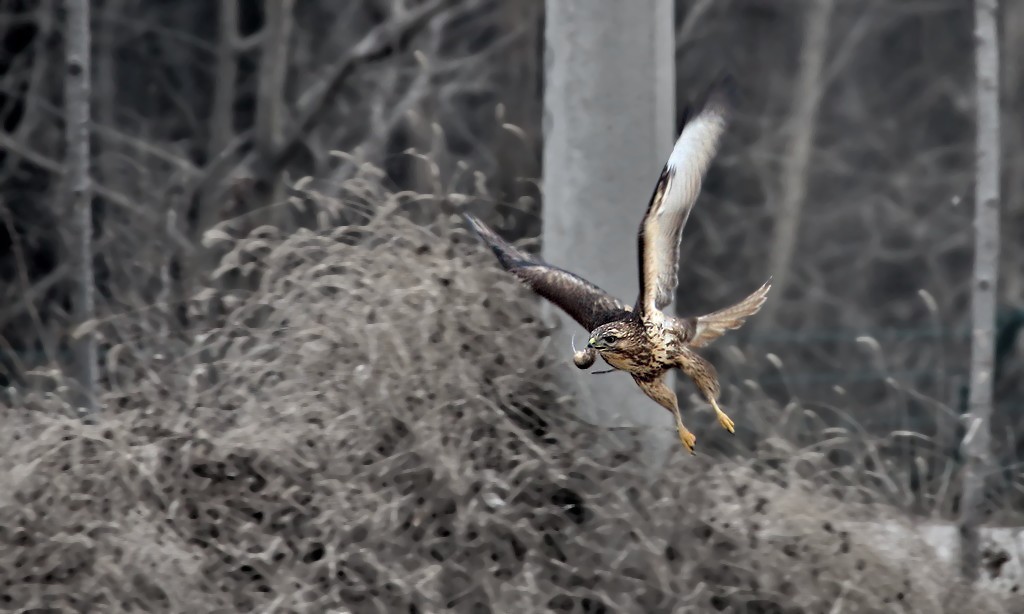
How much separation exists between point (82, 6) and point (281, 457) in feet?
8.60

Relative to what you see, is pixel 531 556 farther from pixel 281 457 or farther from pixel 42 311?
pixel 42 311

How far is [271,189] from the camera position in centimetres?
997

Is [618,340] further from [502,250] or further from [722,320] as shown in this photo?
[502,250]

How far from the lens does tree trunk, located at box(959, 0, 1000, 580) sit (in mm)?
6305

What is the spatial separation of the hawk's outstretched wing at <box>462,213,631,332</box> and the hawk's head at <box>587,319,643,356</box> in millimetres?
204

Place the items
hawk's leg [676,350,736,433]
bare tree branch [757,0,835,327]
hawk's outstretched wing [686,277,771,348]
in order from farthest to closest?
1. bare tree branch [757,0,835,327]
2. hawk's outstretched wing [686,277,771,348]
3. hawk's leg [676,350,736,433]

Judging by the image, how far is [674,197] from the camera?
14.5 feet

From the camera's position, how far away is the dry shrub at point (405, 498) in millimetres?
5504

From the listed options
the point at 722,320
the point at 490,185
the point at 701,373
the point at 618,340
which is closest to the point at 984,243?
the point at 722,320

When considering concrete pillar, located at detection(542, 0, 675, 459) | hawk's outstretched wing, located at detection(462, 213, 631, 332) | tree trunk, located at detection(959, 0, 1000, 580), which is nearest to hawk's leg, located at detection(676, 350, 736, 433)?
hawk's outstretched wing, located at detection(462, 213, 631, 332)

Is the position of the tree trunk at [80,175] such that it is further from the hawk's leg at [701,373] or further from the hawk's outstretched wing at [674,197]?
the hawk's leg at [701,373]

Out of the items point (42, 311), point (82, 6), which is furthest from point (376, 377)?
point (42, 311)

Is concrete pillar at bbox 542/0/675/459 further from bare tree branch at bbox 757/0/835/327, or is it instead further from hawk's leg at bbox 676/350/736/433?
bare tree branch at bbox 757/0/835/327

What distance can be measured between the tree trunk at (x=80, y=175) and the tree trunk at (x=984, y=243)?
11.4 ft
